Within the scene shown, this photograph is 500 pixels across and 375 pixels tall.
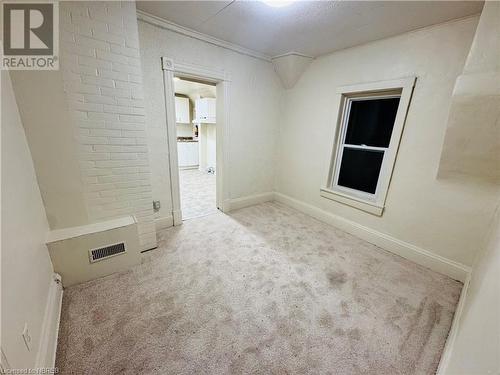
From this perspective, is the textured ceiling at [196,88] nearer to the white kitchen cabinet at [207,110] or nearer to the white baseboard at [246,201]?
the white kitchen cabinet at [207,110]

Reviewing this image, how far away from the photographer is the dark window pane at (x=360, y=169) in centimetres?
258

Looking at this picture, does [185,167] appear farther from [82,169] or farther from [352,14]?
[352,14]

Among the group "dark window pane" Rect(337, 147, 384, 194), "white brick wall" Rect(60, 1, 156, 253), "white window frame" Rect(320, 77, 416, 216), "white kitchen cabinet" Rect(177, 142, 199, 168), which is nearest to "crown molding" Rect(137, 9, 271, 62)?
"white brick wall" Rect(60, 1, 156, 253)

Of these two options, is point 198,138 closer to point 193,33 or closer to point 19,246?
point 193,33

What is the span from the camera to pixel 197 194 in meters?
4.07

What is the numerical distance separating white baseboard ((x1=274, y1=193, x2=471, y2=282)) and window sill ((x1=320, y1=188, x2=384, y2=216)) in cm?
23

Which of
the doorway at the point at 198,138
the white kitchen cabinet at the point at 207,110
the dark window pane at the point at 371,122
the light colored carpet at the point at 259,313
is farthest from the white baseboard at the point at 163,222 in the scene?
the white kitchen cabinet at the point at 207,110

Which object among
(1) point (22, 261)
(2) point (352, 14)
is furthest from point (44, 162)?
(2) point (352, 14)

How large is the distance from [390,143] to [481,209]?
0.96 meters

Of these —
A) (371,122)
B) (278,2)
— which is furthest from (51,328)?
(371,122)

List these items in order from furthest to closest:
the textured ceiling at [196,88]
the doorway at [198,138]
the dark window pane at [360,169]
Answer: the textured ceiling at [196,88] → the doorway at [198,138] → the dark window pane at [360,169]

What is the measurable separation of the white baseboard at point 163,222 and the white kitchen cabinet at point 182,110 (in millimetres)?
4554

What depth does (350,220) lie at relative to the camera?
108 inches

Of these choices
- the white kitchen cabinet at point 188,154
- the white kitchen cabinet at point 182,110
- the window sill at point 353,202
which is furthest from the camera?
the white kitchen cabinet at point 182,110
